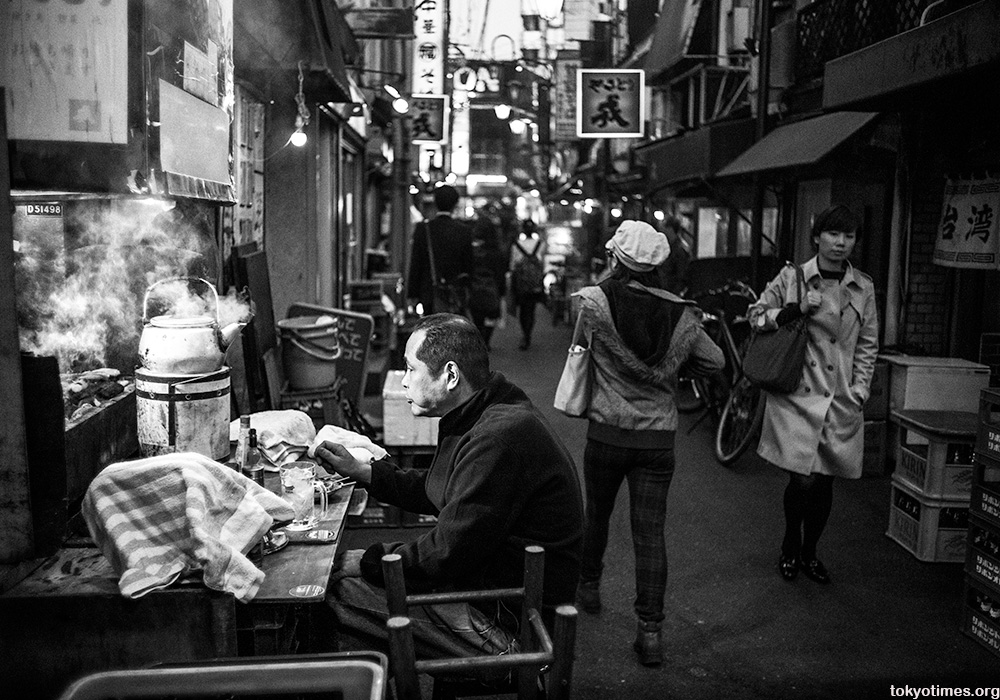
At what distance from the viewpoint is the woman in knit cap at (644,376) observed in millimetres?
5387

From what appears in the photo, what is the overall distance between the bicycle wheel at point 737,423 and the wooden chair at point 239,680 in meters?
7.48

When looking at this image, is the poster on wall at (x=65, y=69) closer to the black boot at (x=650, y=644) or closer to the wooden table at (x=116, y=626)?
the wooden table at (x=116, y=626)

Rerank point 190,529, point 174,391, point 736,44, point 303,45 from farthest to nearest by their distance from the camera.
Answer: point 736,44, point 303,45, point 174,391, point 190,529

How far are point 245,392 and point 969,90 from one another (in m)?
6.78

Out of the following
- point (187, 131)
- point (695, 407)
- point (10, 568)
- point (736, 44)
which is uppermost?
point (736, 44)

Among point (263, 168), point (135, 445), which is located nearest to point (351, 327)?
point (263, 168)

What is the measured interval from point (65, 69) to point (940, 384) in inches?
305

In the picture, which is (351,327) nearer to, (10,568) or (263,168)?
(263,168)

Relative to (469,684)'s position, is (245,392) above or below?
above

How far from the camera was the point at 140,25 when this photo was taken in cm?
407

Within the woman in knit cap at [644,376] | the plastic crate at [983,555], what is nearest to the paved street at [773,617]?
the woman in knit cap at [644,376]

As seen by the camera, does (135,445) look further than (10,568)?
Yes

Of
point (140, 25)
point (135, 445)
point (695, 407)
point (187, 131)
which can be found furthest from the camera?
point (695, 407)

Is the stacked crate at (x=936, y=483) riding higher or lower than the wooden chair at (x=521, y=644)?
lower
